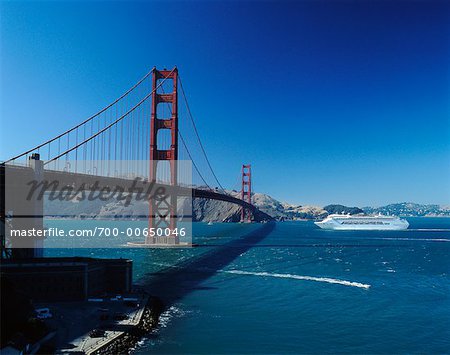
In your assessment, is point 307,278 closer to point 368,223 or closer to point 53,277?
point 53,277

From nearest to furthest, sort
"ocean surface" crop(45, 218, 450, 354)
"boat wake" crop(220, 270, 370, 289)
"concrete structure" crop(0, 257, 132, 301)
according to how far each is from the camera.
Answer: "ocean surface" crop(45, 218, 450, 354) → "concrete structure" crop(0, 257, 132, 301) → "boat wake" crop(220, 270, 370, 289)

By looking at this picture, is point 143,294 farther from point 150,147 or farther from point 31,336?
point 150,147

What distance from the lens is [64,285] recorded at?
26.2 m

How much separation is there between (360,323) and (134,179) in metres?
33.6

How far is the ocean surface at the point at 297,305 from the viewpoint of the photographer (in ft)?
65.6

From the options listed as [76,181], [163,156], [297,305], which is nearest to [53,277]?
[76,181]

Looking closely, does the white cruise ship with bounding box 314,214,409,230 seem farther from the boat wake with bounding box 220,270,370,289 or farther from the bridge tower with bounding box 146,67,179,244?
the boat wake with bounding box 220,270,370,289

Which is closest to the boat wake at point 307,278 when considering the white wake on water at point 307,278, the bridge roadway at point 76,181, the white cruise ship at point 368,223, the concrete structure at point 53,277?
the white wake on water at point 307,278

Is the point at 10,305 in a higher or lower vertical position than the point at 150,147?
lower

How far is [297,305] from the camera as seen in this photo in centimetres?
2723

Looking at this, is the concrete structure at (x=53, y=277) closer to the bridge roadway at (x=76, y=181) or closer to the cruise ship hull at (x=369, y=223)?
the bridge roadway at (x=76, y=181)

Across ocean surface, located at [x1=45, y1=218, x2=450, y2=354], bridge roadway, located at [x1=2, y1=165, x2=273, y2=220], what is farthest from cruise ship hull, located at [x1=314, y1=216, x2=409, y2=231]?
bridge roadway, located at [x1=2, y1=165, x2=273, y2=220]

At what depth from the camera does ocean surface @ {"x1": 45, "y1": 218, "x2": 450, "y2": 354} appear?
20000mm

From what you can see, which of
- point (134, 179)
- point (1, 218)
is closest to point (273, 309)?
point (1, 218)
